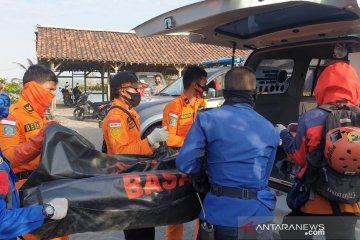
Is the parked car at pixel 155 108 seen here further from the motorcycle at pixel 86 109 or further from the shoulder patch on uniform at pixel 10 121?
the motorcycle at pixel 86 109

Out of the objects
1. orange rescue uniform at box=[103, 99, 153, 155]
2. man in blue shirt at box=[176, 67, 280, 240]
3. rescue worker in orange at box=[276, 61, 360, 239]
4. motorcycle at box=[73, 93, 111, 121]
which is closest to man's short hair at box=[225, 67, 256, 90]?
man in blue shirt at box=[176, 67, 280, 240]

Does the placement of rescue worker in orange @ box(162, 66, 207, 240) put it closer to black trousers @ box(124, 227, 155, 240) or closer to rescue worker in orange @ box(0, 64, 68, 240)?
black trousers @ box(124, 227, 155, 240)

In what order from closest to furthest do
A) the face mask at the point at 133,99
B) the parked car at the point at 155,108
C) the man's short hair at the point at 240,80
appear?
the man's short hair at the point at 240,80
the face mask at the point at 133,99
the parked car at the point at 155,108

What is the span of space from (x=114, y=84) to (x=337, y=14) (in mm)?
1823

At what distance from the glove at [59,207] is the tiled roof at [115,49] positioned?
20.0 metres

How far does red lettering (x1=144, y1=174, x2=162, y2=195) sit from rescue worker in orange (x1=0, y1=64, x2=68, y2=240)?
740 millimetres

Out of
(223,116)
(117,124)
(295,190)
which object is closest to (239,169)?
(223,116)

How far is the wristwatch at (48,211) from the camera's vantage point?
75.1 inches

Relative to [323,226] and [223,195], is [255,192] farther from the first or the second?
[323,226]

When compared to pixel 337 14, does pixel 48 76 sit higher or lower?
lower

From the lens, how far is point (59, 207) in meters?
1.95

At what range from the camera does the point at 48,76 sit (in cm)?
297

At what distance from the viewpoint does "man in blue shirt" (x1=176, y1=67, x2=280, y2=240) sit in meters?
2.12

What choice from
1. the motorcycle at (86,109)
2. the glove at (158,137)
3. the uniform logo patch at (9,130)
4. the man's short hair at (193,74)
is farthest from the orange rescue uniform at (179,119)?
the motorcycle at (86,109)
